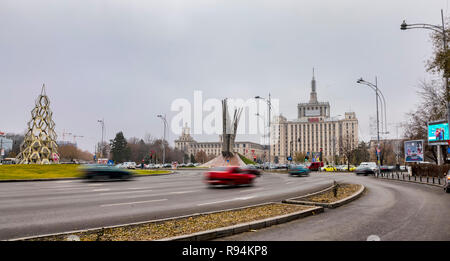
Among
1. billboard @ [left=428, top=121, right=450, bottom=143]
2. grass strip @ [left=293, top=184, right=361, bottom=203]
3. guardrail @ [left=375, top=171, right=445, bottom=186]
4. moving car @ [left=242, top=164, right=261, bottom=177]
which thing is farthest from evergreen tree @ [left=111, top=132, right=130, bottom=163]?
grass strip @ [left=293, top=184, right=361, bottom=203]

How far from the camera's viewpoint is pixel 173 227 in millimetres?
Result: 6645

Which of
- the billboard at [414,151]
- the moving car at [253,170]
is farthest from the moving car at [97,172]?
the billboard at [414,151]

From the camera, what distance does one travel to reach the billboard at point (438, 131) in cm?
2861

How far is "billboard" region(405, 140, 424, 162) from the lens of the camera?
114ft

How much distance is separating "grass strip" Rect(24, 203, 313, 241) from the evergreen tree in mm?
107223

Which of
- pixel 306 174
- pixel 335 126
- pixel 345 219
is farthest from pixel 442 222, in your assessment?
pixel 335 126

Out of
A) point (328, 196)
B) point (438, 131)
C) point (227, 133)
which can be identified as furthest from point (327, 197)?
point (227, 133)

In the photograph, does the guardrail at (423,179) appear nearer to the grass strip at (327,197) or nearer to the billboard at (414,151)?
the billboard at (414,151)

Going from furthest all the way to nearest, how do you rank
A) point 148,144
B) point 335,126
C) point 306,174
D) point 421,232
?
point 335,126
point 148,144
point 306,174
point 421,232

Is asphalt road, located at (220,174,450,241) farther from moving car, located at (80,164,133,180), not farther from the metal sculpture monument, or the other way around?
the metal sculpture monument

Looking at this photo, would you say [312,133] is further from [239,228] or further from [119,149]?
[239,228]
